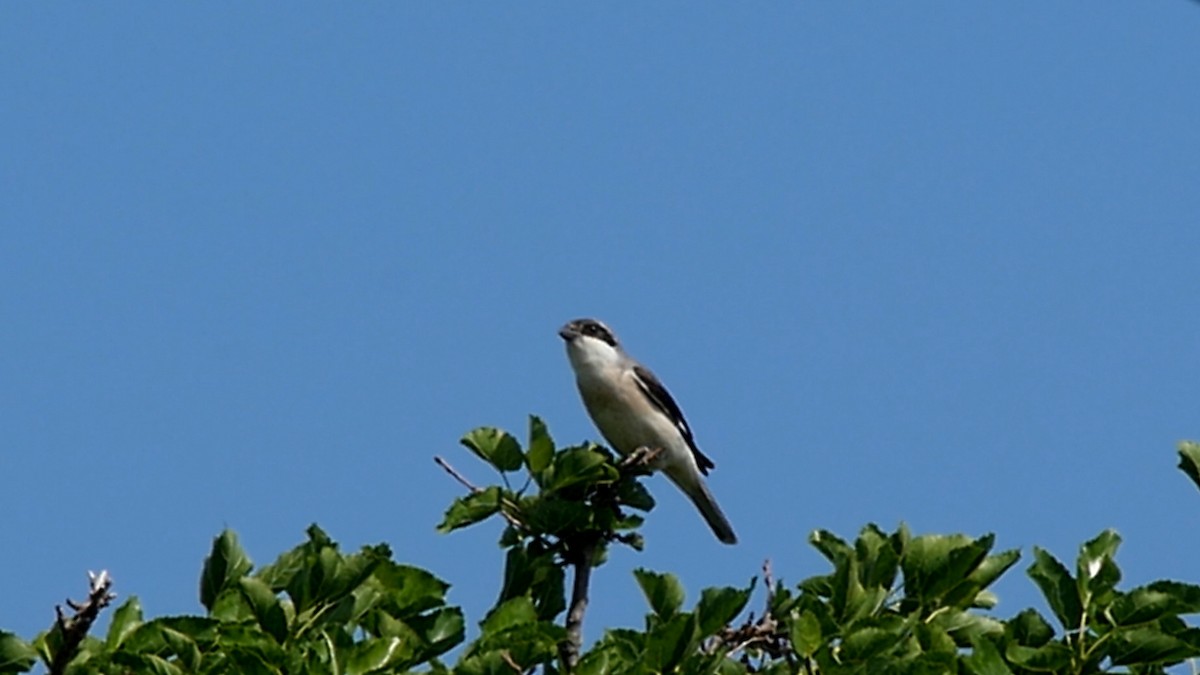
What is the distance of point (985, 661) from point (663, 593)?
1.38m

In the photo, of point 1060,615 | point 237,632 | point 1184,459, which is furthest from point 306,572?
point 1184,459

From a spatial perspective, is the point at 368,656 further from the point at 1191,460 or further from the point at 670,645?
the point at 1191,460

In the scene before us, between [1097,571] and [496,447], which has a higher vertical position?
[496,447]

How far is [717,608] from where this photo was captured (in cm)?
706

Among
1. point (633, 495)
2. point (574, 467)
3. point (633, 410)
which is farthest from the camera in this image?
point (633, 410)

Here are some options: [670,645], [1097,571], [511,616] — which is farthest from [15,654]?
[1097,571]

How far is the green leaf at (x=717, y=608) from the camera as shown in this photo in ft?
23.1

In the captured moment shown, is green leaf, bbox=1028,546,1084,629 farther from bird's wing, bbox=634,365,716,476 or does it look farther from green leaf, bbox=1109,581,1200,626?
bird's wing, bbox=634,365,716,476

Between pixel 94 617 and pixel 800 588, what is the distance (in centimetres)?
258

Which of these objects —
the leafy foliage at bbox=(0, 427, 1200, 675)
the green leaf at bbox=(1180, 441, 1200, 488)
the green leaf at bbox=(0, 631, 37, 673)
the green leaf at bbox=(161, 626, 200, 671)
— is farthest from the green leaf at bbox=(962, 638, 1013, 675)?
the green leaf at bbox=(0, 631, 37, 673)

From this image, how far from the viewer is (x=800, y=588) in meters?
7.77

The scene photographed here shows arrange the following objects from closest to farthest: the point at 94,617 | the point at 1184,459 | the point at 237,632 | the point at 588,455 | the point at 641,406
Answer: the point at 94,617 → the point at 237,632 → the point at 1184,459 → the point at 588,455 → the point at 641,406

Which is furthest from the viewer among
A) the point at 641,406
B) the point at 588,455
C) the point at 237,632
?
the point at 641,406

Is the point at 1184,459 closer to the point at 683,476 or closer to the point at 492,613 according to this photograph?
the point at 492,613
